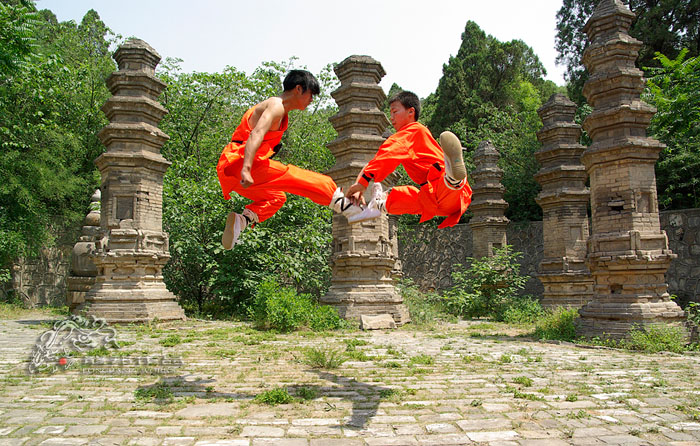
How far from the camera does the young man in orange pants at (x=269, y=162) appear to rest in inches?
183

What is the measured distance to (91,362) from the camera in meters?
6.40

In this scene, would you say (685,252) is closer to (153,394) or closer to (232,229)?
(232,229)

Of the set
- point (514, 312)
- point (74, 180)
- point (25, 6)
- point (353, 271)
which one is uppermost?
point (25, 6)

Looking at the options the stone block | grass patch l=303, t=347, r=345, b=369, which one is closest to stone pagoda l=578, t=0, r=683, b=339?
the stone block

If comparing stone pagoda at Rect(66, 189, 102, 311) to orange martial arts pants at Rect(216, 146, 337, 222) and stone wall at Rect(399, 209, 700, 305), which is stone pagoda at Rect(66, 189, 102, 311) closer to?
orange martial arts pants at Rect(216, 146, 337, 222)

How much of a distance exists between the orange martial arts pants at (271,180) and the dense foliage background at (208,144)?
886 centimetres

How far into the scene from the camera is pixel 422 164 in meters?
5.08

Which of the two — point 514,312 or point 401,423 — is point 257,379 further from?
point 514,312

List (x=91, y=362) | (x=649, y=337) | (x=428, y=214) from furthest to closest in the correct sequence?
(x=649, y=337)
(x=91, y=362)
(x=428, y=214)

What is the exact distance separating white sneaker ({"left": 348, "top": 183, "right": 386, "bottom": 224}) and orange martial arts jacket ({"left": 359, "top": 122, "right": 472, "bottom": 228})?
1.22 feet

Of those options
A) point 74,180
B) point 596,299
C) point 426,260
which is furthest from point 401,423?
point 74,180

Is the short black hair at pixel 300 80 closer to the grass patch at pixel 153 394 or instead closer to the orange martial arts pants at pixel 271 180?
the orange martial arts pants at pixel 271 180

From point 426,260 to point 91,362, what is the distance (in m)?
16.2
